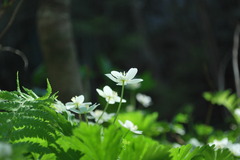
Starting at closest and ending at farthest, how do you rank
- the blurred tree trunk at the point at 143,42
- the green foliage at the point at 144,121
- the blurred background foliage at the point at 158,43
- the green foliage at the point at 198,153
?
the green foliage at the point at 198,153 → the green foliage at the point at 144,121 → the blurred background foliage at the point at 158,43 → the blurred tree trunk at the point at 143,42

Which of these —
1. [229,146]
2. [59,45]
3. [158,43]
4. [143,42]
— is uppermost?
[158,43]

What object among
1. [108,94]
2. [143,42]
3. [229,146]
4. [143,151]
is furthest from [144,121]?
[143,42]

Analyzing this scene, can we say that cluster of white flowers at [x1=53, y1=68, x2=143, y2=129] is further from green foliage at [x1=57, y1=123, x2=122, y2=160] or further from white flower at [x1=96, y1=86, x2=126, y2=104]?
green foliage at [x1=57, y1=123, x2=122, y2=160]

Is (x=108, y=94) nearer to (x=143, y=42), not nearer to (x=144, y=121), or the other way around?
(x=144, y=121)

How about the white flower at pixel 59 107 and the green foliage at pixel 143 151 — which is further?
the white flower at pixel 59 107

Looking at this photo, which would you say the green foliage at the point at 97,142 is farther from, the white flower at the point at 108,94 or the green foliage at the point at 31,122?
the white flower at the point at 108,94

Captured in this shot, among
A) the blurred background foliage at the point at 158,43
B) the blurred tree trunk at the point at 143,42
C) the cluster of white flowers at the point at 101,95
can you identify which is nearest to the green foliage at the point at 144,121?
the cluster of white flowers at the point at 101,95

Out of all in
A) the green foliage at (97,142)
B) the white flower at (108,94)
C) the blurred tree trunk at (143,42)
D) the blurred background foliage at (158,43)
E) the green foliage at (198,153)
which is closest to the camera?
the green foliage at (97,142)

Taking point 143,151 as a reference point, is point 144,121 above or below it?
above
